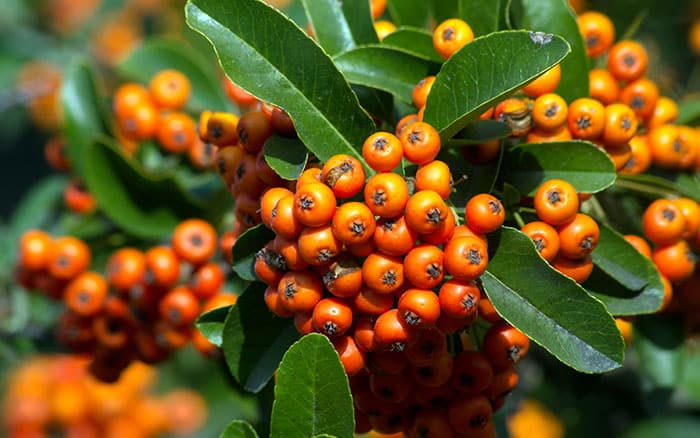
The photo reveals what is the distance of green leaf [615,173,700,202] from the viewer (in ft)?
9.05

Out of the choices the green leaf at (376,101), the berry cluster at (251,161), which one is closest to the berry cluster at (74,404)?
the berry cluster at (251,161)

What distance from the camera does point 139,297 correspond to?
131 inches

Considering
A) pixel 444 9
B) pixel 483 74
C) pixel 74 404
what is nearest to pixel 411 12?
pixel 444 9

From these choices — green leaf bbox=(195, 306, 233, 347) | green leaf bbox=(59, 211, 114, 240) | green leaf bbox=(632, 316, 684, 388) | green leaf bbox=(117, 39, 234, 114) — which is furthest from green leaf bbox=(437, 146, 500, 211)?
green leaf bbox=(59, 211, 114, 240)

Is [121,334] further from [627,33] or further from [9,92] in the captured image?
[9,92]

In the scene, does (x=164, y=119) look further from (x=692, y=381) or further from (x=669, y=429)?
(x=669, y=429)

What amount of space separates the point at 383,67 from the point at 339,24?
0.27 meters

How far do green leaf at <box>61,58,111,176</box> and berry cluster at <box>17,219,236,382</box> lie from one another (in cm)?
51

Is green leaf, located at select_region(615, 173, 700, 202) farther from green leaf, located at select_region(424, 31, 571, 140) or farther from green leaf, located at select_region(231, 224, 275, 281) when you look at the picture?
green leaf, located at select_region(231, 224, 275, 281)

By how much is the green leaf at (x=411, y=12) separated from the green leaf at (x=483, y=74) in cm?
81

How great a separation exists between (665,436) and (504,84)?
13.0 feet

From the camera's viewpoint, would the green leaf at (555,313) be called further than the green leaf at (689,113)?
No

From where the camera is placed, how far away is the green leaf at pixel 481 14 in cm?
267

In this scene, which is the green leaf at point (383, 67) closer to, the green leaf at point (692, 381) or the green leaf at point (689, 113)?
the green leaf at point (689, 113)
